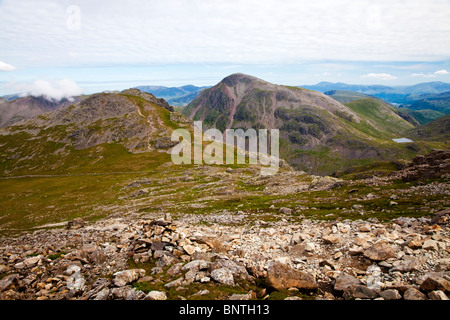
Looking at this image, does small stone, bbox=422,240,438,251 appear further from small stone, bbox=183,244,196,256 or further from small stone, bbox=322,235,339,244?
small stone, bbox=183,244,196,256

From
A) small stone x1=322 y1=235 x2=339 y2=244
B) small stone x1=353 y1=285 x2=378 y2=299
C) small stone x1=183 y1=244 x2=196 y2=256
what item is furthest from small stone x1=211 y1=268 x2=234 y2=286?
small stone x1=322 y1=235 x2=339 y2=244

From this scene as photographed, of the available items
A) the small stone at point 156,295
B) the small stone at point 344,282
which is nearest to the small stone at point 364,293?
the small stone at point 344,282

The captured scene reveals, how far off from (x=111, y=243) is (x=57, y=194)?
106 m

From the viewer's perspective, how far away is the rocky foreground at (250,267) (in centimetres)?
1373

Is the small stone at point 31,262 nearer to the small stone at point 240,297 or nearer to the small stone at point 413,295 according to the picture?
the small stone at point 240,297

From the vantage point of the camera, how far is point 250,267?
1719cm

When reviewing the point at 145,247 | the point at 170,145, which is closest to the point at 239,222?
the point at 145,247

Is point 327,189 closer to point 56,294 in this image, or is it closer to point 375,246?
point 375,246

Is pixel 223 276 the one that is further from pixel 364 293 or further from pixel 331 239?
pixel 331 239

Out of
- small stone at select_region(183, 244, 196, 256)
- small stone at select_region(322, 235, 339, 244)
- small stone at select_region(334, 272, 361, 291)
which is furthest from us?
small stone at select_region(322, 235, 339, 244)

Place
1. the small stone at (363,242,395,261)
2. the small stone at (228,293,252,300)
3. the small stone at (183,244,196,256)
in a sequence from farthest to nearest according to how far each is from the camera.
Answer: the small stone at (183,244,196,256) → the small stone at (363,242,395,261) → the small stone at (228,293,252,300)

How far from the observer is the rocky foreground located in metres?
13.7

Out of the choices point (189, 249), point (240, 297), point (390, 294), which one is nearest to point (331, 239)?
point (390, 294)
